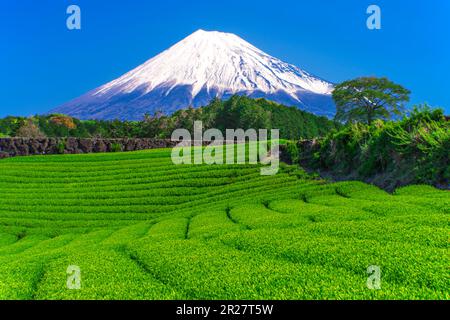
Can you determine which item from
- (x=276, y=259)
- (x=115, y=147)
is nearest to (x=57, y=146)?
(x=115, y=147)

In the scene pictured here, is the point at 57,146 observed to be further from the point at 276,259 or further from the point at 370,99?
the point at 370,99

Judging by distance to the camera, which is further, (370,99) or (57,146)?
(370,99)

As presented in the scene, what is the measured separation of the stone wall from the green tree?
3658 cm

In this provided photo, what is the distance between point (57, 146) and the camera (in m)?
33.2

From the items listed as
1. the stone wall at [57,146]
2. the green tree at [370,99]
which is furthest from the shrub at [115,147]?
the green tree at [370,99]

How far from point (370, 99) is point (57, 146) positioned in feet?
151

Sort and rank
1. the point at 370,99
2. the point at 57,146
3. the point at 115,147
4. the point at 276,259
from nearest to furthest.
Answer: the point at 276,259 < the point at 57,146 < the point at 115,147 < the point at 370,99

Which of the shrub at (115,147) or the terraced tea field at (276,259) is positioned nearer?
the terraced tea field at (276,259)

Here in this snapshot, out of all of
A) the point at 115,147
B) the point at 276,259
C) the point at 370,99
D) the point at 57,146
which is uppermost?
the point at 370,99

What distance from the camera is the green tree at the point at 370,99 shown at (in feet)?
194

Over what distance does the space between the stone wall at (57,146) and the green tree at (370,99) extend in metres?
36.6

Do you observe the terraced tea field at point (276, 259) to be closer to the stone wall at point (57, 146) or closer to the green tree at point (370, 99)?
the stone wall at point (57, 146)

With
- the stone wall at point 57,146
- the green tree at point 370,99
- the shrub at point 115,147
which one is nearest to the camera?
the stone wall at point 57,146
